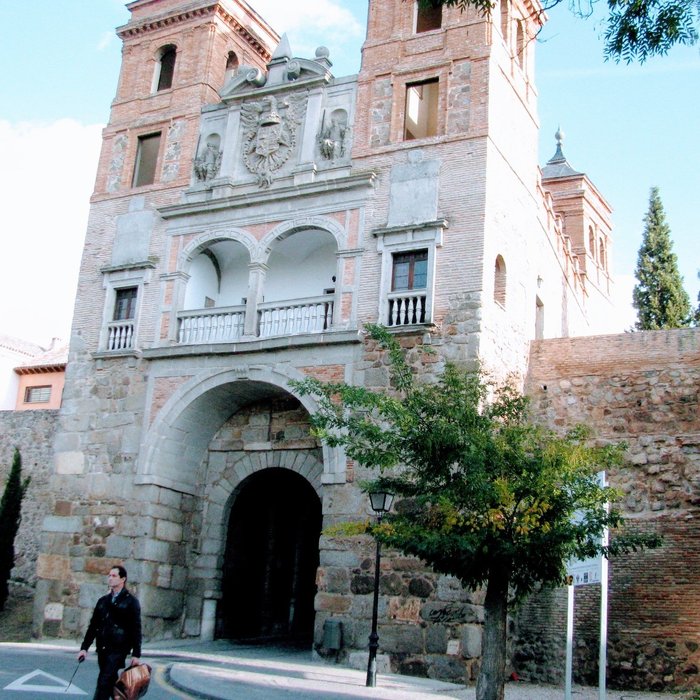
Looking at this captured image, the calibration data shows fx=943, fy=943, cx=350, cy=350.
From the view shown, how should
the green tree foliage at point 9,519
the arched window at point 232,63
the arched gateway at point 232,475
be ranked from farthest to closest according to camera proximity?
1. the green tree foliage at point 9,519
2. the arched window at point 232,63
3. the arched gateway at point 232,475

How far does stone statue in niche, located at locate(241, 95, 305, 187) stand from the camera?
16828 mm

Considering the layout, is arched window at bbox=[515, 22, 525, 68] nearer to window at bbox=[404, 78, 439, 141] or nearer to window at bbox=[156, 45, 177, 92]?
window at bbox=[404, 78, 439, 141]

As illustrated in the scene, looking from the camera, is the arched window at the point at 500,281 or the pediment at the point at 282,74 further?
the pediment at the point at 282,74

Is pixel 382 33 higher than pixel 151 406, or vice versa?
pixel 382 33

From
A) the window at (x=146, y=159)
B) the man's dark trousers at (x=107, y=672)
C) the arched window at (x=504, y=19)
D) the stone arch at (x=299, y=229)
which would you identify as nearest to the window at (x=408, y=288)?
the stone arch at (x=299, y=229)

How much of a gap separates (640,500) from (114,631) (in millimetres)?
9011

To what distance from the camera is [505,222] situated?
15648 mm

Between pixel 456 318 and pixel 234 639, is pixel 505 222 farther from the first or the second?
pixel 234 639

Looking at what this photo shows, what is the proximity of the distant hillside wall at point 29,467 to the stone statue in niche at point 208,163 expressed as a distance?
8190mm

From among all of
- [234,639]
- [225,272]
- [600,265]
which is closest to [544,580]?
[234,639]

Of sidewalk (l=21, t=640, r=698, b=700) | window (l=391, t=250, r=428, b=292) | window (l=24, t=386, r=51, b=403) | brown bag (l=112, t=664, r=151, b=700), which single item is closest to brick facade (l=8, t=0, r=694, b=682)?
window (l=391, t=250, r=428, b=292)

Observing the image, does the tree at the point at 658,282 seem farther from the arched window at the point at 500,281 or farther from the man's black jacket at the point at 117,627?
the man's black jacket at the point at 117,627

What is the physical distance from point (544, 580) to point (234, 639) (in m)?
8.56

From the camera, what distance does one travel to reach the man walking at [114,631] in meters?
7.48
